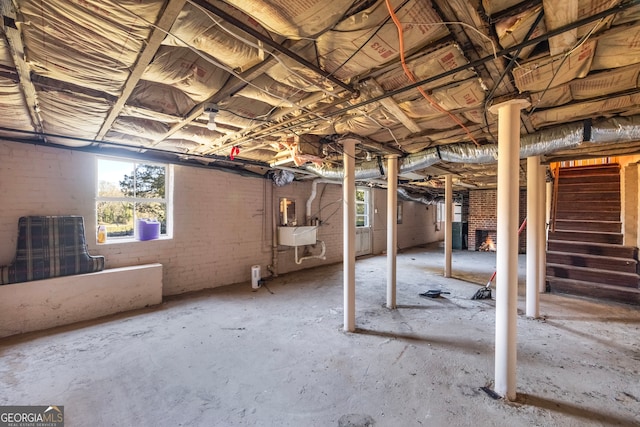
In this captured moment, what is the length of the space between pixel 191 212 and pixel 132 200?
814 mm

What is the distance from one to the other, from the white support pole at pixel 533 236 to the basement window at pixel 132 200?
199 inches

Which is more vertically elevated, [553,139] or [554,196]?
[553,139]

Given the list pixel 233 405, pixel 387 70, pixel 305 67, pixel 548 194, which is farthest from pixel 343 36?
pixel 548 194

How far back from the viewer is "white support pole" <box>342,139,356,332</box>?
2.95m

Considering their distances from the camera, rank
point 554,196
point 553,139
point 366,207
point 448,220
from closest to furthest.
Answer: point 553,139 → point 554,196 → point 448,220 → point 366,207

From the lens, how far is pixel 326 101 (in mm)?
2125

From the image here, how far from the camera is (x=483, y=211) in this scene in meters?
9.22

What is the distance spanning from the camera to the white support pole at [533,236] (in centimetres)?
324

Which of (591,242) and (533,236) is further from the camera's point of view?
(591,242)

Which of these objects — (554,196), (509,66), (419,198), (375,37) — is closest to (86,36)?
(375,37)

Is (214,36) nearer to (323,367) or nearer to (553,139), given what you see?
(323,367)

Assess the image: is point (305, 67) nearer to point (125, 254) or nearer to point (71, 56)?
point (71, 56)

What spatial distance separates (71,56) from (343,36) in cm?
146

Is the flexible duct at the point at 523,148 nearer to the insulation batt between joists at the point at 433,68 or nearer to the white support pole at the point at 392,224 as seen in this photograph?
the white support pole at the point at 392,224
